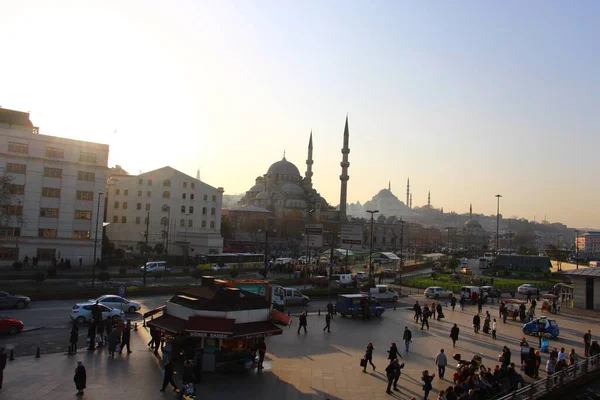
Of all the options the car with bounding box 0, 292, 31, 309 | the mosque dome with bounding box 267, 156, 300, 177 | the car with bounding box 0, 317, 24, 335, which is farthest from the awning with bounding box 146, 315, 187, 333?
the mosque dome with bounding box 267, 156, 300, 177

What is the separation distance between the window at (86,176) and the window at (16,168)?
3842mm

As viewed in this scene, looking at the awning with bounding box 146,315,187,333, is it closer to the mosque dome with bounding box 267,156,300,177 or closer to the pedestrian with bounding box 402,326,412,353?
the pedestrian with bounding box 402,326,412,353

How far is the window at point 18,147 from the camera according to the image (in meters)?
35.4

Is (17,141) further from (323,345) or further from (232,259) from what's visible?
(323,345)

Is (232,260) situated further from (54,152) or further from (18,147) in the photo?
(18,147)

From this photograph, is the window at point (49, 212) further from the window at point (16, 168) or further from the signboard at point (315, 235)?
the signboard at point (315, 235)

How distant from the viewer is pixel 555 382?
13.3m

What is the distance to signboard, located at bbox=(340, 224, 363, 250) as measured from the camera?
31188mm

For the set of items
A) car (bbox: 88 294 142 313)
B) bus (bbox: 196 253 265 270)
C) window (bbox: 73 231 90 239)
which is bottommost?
car (bbox: 88 294 142 313)

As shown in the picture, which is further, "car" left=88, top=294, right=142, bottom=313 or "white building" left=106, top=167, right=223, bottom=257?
"white building" left=106, top=167, right=223, bottom=257

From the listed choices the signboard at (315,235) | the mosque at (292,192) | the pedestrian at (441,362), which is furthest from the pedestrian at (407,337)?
the mosque at (292,192)

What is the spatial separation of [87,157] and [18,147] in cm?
485

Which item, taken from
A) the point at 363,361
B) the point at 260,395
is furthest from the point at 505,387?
the point at 260,395

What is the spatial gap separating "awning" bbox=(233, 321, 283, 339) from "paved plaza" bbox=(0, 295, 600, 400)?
1.05 m
